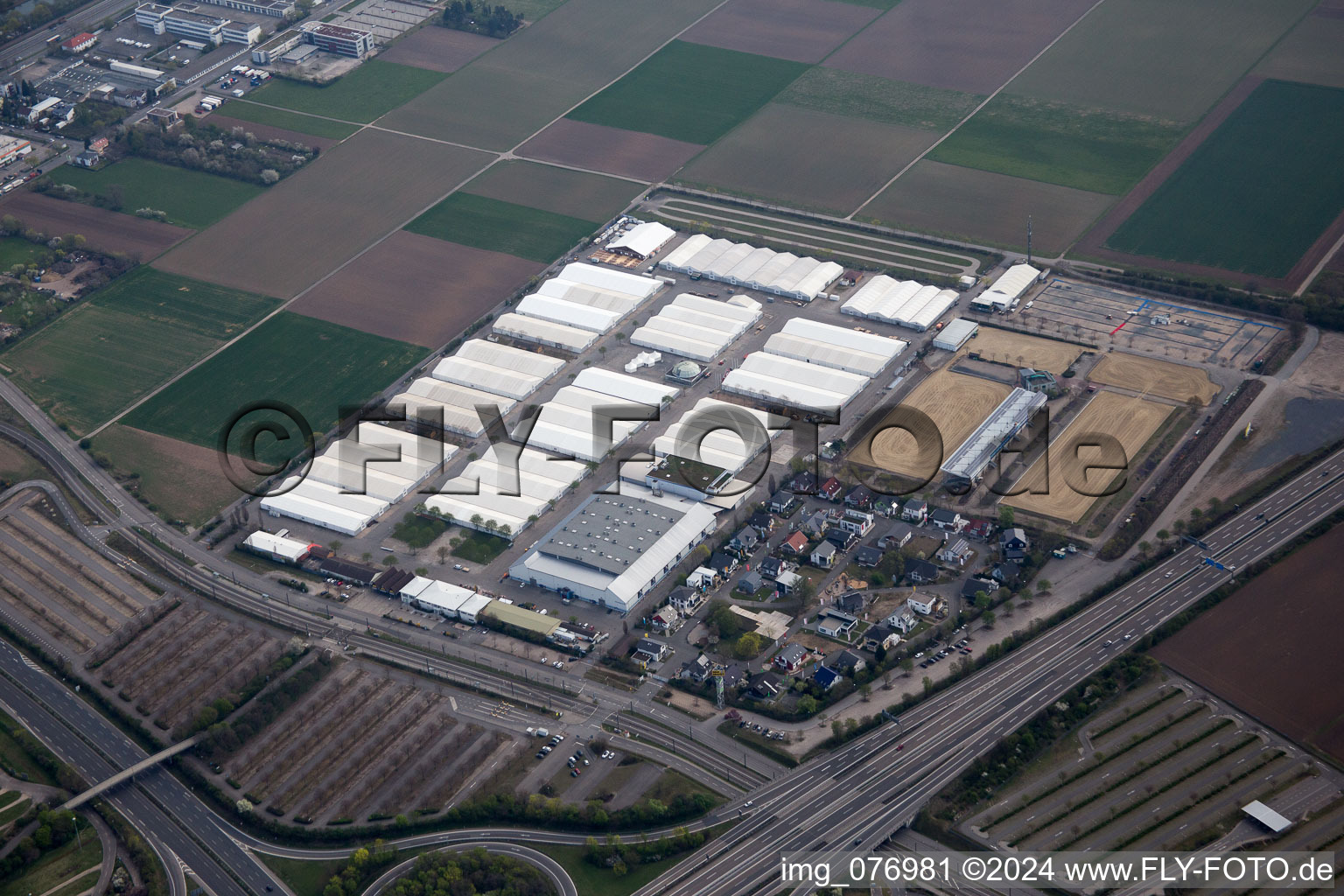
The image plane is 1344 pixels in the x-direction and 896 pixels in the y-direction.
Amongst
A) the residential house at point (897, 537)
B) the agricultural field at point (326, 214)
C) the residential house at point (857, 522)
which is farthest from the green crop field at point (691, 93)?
the residential house at point (897, 537)

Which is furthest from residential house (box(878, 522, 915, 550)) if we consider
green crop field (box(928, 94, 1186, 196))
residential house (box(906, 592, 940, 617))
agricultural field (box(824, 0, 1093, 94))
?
agricultural field (box(824, 0, 1093, 94))

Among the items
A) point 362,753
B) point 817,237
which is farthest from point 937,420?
point 362,753

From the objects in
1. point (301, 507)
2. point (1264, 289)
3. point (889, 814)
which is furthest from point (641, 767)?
point (1264, 289)

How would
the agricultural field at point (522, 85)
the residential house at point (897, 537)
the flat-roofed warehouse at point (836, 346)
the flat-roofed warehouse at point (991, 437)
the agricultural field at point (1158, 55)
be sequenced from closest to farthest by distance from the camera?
the residential house at point (897, 537) < the flat-roofed warehouse at point (991, 437) < the flat-roofed warehouse at point (836, 346) < the agricultural field at point (1158, 55) < the agricultural field at point (522, 85)

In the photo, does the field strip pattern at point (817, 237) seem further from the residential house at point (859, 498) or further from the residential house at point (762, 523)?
the residential house at point (762, 523)

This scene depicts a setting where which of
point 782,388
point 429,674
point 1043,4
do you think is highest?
point 1043,4

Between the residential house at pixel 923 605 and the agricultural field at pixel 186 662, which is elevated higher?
the residential house at pixel 923 605

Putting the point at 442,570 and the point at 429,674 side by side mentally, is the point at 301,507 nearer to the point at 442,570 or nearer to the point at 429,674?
the point at 442,570

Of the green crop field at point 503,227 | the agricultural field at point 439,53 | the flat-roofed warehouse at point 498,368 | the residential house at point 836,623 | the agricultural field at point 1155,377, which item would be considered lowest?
the residential house at point 836,623
